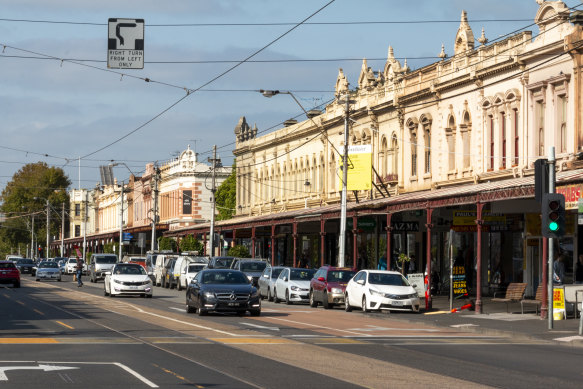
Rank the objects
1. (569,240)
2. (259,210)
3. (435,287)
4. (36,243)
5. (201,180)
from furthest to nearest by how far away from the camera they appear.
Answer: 1. (36,243)
2. (201,180)
3. (259,210)
4. (435,287)
5. (569,240)

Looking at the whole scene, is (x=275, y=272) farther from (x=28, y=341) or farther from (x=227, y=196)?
(x=227, y=196)

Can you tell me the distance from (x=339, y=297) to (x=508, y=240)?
837cm

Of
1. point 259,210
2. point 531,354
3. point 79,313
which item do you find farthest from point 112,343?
point 259,210

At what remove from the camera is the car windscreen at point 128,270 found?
45.9 meters

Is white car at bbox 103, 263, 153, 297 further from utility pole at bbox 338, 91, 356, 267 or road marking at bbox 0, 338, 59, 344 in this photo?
road marking at bbox 0, 338, 59, 344

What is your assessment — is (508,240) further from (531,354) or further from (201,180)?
(201,180)

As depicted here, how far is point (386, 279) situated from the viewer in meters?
35.6

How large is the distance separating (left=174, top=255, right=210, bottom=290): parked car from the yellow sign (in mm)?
9120

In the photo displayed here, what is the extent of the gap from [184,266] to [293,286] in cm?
1477

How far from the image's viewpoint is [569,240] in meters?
37.8

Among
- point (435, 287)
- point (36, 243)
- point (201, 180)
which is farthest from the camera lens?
point (36, 243)

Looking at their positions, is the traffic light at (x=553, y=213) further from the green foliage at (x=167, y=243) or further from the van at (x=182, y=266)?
the green foliage at (x=167, y=243)

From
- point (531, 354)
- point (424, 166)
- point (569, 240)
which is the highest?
point (424, 166)

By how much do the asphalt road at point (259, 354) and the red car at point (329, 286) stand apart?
7.15 metres
